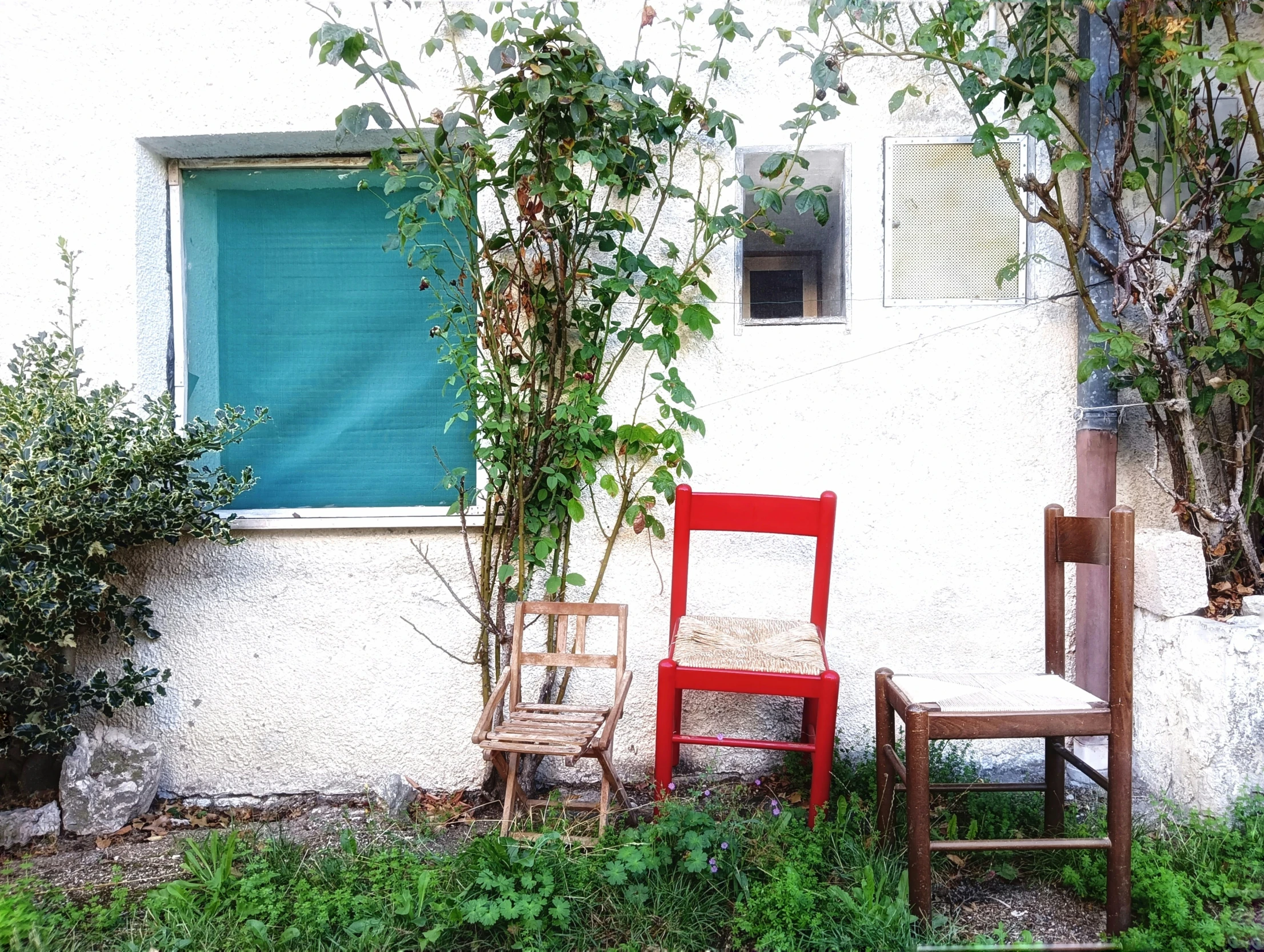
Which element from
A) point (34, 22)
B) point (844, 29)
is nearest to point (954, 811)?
point (844, 29)

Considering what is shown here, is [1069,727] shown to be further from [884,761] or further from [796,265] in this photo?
[796,265]

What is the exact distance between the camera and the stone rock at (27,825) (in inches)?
105

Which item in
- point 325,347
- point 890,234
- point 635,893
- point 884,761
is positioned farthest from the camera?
point 325,347

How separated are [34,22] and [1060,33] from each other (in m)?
3.69

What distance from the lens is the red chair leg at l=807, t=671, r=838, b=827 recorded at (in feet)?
7.74

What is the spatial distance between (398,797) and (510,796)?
56 cm

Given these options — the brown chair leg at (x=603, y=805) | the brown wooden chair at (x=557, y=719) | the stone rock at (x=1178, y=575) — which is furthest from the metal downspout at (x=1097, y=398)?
the brown chair leg at (x=603, y=805)

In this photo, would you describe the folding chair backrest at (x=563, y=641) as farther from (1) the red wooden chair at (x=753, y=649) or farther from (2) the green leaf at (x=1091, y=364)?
(2) the green leaf at (x=1091, y=364)

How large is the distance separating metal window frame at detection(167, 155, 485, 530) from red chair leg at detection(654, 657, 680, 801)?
101 centimetres

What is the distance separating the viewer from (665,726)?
96.2 inches

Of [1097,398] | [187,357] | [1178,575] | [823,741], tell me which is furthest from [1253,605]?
[187,357]

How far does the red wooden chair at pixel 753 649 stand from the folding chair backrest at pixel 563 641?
20 centimetres

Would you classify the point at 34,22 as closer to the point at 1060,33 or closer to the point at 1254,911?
the point at 1060,33

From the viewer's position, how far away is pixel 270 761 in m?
3.03
